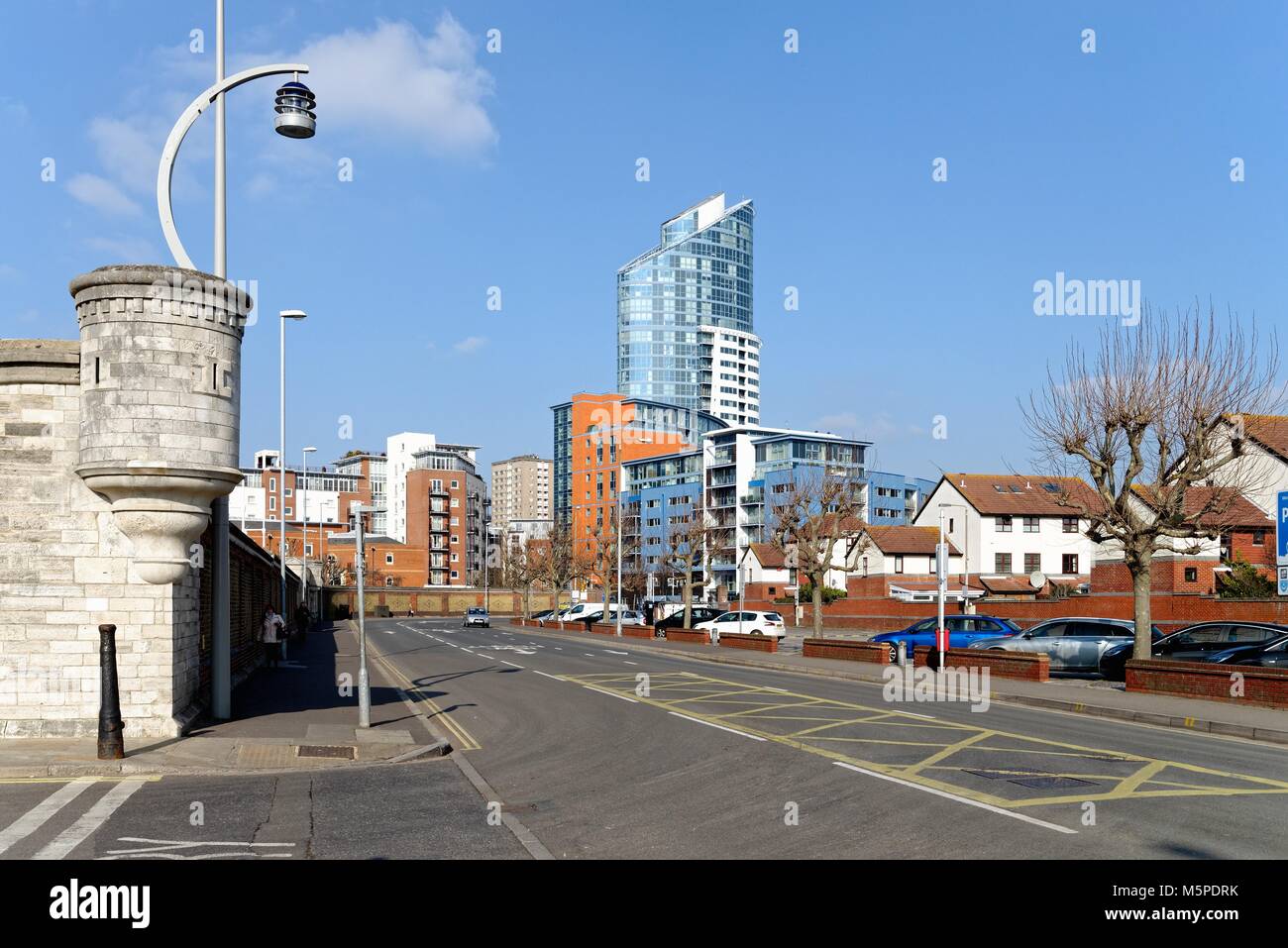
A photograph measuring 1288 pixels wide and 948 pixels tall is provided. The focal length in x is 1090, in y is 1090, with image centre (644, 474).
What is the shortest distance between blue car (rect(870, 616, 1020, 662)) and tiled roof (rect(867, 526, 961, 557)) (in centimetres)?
4509

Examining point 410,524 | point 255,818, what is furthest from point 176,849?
point 410,524

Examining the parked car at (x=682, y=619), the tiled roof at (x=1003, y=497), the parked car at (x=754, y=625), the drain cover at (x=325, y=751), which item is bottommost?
the parked car at (x=682, y=619)

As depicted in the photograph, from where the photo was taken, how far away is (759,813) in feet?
35.1

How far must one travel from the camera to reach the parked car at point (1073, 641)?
28359mm

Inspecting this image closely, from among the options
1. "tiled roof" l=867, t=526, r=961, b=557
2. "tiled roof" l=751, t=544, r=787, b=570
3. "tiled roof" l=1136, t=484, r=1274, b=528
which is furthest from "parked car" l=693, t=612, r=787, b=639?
"tiled roof" l=751, t=544, r=787, b=570

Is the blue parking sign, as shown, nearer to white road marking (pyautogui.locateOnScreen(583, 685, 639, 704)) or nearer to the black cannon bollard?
white road marking (pyautogui.locateOnScreen(583, 685, 639, 704))

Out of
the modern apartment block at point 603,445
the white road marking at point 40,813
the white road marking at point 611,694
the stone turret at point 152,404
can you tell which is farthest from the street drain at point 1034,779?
the modern apartment block at point 603,445

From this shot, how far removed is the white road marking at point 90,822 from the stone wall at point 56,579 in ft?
10.1

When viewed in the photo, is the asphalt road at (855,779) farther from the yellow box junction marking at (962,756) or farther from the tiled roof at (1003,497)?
the tiled roof at (1003,497)

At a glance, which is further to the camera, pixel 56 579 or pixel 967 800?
pixel 56 579

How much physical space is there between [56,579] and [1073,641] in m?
23.8

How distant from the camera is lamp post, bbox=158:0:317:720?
16094 millimetres

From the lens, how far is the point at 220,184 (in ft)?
58.4

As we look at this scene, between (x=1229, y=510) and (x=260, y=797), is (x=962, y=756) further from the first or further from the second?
(x=1229, y=510)
